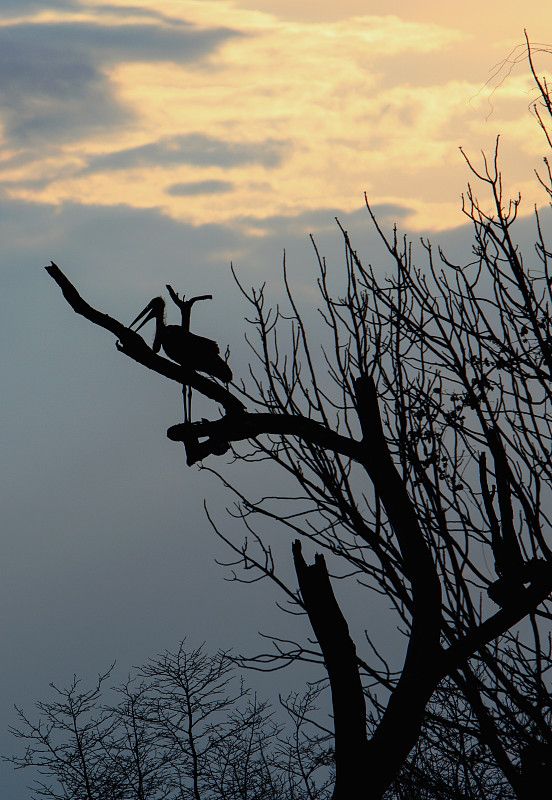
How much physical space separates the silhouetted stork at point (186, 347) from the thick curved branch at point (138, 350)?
17.5 inches

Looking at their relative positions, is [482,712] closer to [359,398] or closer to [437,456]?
[437,456]

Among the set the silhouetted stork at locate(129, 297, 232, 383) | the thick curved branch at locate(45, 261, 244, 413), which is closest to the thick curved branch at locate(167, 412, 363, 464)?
the thick curved branch at locate(45, 261, 244, 413)

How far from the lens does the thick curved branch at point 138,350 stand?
4.31 metres

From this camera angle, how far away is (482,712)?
5309mm

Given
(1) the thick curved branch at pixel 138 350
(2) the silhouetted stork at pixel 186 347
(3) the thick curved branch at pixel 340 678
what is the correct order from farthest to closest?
(2) the silhouetted stork at pixel 186 347, (1) the thick curved branch at pixel 138 350, (3) the thick curved branch at pixel 340 678

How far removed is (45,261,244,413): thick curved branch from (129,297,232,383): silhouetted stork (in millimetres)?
445

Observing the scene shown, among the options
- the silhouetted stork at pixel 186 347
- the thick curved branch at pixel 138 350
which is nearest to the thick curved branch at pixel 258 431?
A: the thick curved branch at pixel 138 350

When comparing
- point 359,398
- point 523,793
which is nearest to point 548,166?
point 359,398

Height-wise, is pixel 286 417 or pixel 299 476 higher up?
pixel 299 476

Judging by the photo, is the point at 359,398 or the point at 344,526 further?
the point at 344,526

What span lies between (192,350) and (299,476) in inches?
66.7

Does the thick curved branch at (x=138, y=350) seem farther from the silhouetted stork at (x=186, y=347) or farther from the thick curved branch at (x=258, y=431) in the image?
the silhouetted stork at (x=186, y=347)

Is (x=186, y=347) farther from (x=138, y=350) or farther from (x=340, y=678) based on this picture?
(x=340, y=678)

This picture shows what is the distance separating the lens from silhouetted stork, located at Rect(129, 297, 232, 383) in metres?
5.45
